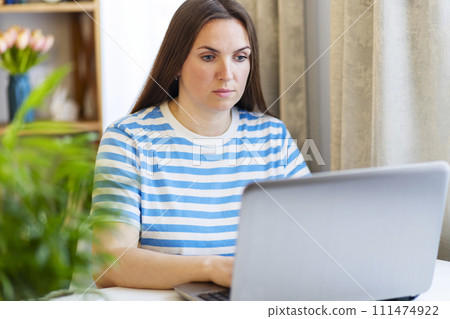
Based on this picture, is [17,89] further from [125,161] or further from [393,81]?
[393,81]

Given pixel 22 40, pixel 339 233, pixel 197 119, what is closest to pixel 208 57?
pixel 197 119

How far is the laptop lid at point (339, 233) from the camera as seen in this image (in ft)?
2.48

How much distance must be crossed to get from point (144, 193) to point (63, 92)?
4.05ft

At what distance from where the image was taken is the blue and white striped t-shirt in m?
1.26

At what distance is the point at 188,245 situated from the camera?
4.15 ft

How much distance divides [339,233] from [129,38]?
61.8 inches

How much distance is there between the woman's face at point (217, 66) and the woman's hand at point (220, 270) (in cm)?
46

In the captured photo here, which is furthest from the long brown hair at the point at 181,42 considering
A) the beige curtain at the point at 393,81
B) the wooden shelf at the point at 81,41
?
the wooden shelf at the point at 81,41

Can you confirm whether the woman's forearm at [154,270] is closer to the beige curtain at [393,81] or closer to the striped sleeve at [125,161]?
the striped sleeve at [125,161]

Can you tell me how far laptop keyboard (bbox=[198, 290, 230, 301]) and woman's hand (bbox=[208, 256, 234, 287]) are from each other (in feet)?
0.08

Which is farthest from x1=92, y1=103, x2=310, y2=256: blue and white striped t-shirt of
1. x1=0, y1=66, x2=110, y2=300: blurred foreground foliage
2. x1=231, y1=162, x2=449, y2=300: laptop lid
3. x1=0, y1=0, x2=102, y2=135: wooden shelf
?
x1=0, y1=0, x2=102, y2=135: wooden shelf

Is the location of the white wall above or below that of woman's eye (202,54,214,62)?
above

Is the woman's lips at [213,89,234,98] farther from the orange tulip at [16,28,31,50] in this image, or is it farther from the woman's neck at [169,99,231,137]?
the orange tulip at [16,28,31,50]
